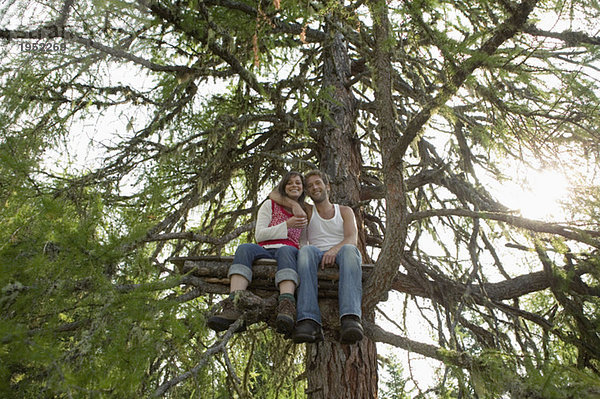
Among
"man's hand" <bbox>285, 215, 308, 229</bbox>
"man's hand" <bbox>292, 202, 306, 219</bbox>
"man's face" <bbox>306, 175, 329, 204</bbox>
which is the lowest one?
"man's hand" <bbox>285, 215, 308, 229</bbox>

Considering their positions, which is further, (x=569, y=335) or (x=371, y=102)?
(x=371, y=102)

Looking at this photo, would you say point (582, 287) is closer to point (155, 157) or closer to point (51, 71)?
point (155, 157)

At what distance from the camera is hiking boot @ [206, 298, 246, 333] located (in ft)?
8.94

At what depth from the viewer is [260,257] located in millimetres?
3275

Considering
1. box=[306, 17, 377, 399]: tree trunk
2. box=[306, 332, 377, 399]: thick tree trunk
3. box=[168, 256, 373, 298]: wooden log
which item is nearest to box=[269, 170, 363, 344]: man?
box=[168, 256, 373, 298]: wooden log

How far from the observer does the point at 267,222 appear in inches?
143

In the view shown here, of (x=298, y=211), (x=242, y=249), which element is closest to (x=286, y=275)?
(x=242, y=249)

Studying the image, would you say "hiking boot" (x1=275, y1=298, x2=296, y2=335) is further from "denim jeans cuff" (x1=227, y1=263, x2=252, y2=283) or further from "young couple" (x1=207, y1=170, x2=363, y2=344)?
"denim jeans cuff" (x1=227, y1=263, x2=252, y2=283)

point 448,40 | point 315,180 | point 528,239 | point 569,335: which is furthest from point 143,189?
point 569,335

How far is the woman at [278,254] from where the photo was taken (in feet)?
9.13

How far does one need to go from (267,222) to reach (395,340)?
1459 millimetres

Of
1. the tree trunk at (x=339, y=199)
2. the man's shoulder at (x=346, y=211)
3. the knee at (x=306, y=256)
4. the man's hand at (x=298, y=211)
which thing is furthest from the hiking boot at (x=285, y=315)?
the man's shoulder at (x=346, y=211)

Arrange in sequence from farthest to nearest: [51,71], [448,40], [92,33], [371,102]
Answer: [371,102], [51,71], [92,33], [448,40]

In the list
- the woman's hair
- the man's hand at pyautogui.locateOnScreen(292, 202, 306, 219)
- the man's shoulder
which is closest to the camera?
the man's hand at pyautogui.locateOnScreen(292, 202, 306, 219)
